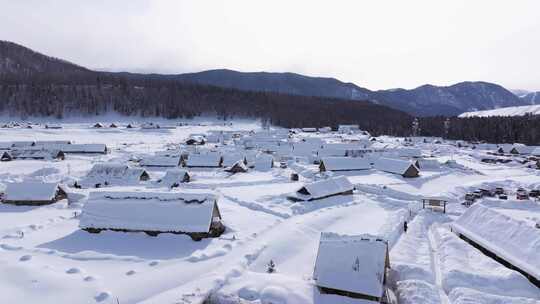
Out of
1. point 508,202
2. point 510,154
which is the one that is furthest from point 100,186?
point 510,154

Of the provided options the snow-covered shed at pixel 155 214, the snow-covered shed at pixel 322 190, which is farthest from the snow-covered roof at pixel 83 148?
the snow-covered shed at pixel 322 190

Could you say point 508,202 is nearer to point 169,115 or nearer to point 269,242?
point 269,242

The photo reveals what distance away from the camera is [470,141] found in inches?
4222

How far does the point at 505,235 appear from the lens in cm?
2047

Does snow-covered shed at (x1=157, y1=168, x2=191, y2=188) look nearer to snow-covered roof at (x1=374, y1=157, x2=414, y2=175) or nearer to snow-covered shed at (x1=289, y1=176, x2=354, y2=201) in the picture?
snow-covered shed at (x1=289, y1=176, x2=354, y2=201)

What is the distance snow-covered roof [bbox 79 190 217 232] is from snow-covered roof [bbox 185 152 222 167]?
30.2 meters

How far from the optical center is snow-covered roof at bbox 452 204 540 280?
59.1 feet

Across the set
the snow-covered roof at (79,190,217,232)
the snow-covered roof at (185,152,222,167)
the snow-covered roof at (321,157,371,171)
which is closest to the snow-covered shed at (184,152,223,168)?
the snow-covered roof at (185,152,222,167)

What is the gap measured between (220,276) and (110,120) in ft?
400

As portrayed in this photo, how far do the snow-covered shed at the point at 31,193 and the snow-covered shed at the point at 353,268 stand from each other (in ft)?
89.5

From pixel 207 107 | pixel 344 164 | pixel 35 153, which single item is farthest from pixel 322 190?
pixel 207 107

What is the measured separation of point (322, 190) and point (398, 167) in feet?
69.2

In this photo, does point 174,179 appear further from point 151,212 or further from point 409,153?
point 409,153

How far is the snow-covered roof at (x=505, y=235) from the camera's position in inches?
709
